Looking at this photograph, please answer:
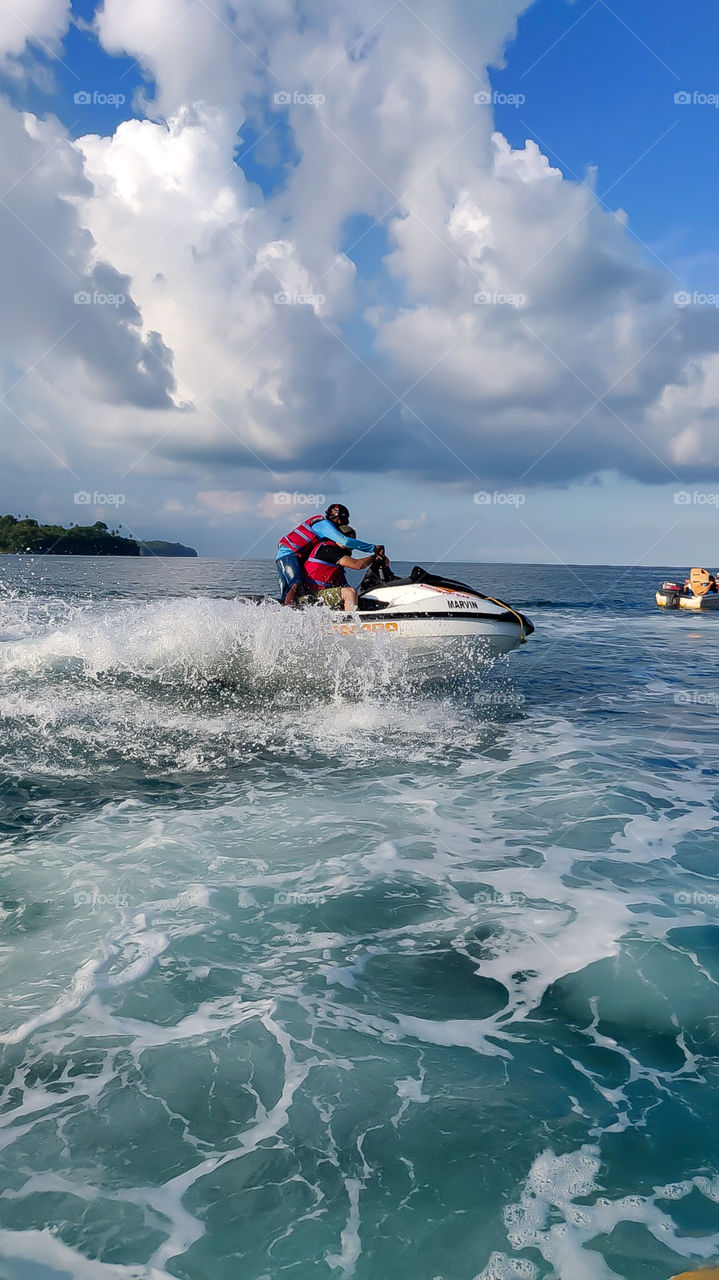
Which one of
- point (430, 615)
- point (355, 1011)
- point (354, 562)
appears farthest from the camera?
point (354, 562)

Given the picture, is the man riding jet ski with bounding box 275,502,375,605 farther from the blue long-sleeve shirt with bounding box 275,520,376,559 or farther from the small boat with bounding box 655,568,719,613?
the small boat with bounding box 655,568,719,613

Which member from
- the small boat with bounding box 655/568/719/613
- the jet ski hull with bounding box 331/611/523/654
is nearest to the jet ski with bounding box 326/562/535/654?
the jet ski hull with bounding box 331/611/523/654

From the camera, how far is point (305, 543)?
14219 millimetres

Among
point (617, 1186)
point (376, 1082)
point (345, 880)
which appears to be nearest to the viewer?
point (617, 1186)

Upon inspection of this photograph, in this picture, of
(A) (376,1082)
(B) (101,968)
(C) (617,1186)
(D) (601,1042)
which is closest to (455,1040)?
(A) (376,1082)

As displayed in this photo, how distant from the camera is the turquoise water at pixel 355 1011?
8.94 feet

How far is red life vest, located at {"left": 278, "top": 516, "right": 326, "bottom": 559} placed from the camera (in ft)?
46.3

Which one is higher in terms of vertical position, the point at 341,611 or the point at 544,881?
the point at 341,611

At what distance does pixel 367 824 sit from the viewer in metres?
7.02

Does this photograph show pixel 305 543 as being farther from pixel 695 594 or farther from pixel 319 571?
pixel 695 594

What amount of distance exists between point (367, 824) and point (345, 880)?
4.24ft

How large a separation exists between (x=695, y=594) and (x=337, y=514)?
28.3 metres

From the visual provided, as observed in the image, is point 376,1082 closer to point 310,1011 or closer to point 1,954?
point 310,1011

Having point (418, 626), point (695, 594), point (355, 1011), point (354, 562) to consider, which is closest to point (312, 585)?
point (354, 562)
